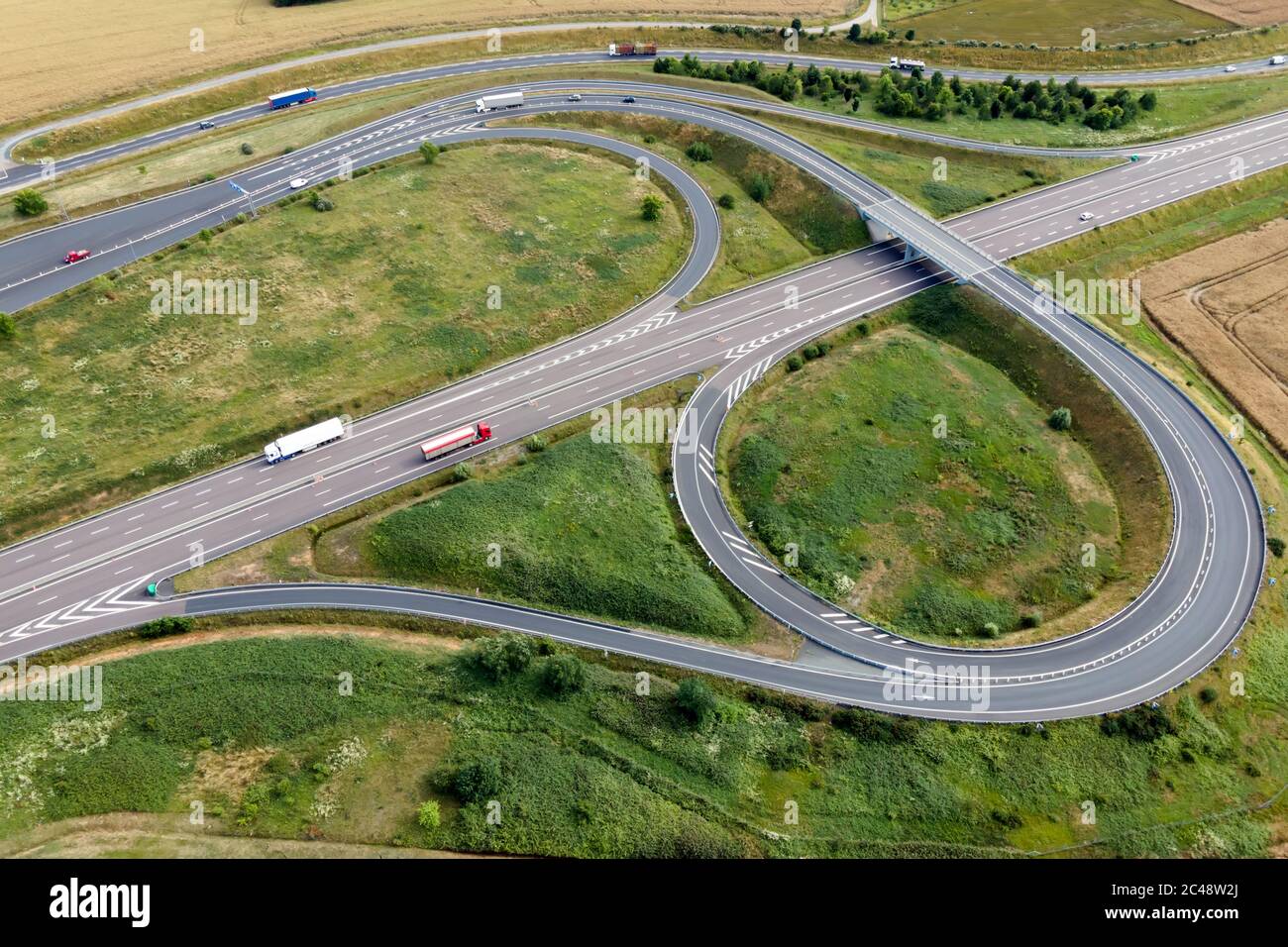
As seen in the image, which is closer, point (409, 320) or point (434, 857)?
point (434, 857)

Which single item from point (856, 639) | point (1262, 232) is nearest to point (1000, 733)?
point (856, 639)

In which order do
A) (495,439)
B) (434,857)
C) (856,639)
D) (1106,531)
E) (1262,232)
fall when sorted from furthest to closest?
(1262,232)
(495,439)
(1106,531)
(856,639)
(434,857)

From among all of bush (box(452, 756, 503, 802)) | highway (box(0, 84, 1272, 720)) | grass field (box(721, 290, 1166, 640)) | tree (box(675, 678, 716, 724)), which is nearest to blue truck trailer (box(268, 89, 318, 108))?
highway (box(0, 84, 1272, 720))

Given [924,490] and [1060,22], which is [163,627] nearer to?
[924,490]

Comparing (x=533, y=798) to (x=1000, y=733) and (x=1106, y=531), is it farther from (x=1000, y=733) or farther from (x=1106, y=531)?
(x=1106, y=531)

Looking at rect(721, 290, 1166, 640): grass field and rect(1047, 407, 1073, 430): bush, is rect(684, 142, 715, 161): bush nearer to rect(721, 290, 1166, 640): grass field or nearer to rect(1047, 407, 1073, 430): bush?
rect(721, 290, 1166, 640): grass field

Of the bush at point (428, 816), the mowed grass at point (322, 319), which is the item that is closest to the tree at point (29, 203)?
the mowed grass at point (322, 319)

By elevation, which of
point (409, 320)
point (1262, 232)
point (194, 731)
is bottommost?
point (194, 731)
